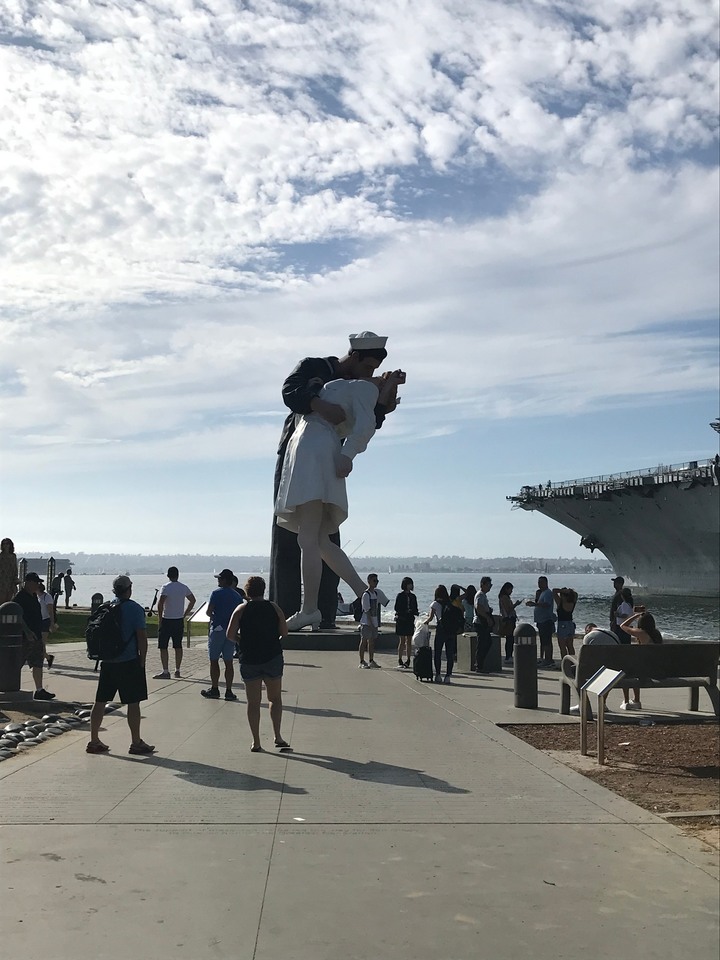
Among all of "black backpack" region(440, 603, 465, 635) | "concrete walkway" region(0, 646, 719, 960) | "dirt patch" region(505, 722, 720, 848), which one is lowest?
"dirt patch" region(505, 722, 720, 848)

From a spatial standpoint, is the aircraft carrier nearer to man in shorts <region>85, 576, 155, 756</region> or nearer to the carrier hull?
the carrier hull

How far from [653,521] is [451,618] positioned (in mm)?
62292

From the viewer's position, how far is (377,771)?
7.13 metres

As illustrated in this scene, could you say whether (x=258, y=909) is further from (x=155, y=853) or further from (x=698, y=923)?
(x=698, y=923)

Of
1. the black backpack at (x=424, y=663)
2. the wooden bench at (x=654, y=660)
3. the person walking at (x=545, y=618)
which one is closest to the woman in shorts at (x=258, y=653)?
the wooden bench at (x=654, y=660)

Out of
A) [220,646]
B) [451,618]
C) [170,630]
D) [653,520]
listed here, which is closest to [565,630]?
[451,618]

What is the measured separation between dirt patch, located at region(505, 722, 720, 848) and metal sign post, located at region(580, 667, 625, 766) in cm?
12

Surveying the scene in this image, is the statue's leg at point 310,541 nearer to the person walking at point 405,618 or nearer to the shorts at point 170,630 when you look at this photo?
the person walking at point 405,618

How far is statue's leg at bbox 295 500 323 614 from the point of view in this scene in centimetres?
1902

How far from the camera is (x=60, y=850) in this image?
495 centimetres

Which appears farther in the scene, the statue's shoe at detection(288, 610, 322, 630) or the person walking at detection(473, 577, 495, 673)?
the statue's shoe at detection(288, 610, 322, 630)

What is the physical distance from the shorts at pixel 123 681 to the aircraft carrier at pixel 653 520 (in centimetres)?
5761

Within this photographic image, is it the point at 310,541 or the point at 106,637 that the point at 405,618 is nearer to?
the point at 310,541

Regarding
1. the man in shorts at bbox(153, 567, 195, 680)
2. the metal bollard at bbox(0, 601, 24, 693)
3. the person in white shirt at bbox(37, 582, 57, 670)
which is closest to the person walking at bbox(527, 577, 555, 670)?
the man in shorts at bbox(153, 567, 195, 680)
